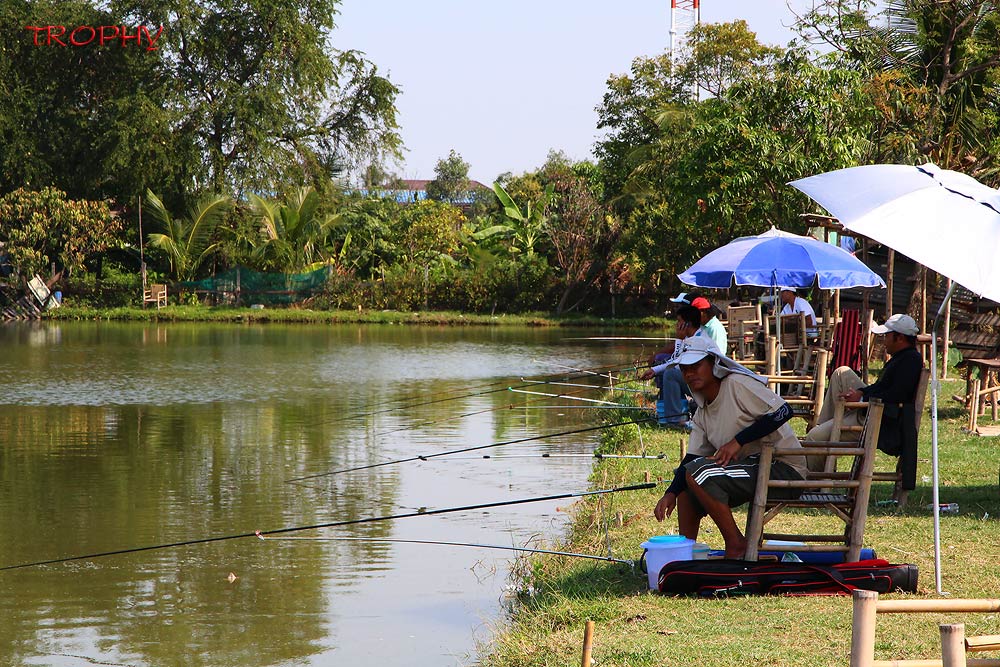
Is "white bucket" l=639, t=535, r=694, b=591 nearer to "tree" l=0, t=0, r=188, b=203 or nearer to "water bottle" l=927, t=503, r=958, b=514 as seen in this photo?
"water bottle" l=927, t=503, r=958, b=514

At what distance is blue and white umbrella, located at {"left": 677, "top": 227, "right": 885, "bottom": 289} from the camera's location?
38.2 feet

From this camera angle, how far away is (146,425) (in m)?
13.9

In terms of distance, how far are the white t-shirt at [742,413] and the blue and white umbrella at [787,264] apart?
241 inches

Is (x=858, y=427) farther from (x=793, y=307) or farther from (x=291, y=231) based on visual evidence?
(x=291, y=231)

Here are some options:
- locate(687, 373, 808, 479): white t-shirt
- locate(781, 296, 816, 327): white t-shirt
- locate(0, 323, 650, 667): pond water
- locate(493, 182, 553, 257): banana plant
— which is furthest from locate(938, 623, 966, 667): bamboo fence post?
locate(493, 182, 553, 257): banana plant

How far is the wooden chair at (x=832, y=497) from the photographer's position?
5.39 m

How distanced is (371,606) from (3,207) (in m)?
33.8

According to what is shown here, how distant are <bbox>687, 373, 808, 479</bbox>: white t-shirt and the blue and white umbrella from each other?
20.1ft

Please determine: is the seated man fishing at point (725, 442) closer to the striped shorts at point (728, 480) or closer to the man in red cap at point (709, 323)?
the striped shorts at point (728, 480)

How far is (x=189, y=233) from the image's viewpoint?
38.3 metres

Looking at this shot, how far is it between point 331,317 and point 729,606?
30.9 metres

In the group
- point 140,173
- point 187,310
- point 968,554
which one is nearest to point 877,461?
point 968,554

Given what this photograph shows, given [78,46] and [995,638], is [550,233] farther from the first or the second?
[995,638]

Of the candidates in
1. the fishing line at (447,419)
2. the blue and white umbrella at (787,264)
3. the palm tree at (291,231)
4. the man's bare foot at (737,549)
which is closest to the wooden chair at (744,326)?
the blue and white umbrella at (787,264)
